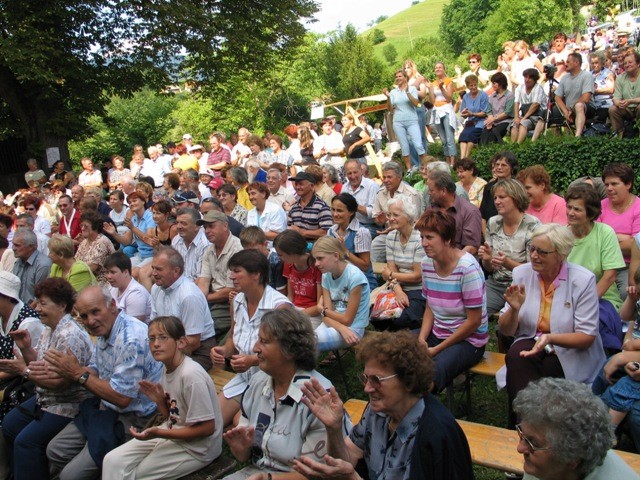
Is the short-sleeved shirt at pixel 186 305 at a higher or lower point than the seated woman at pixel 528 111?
lower

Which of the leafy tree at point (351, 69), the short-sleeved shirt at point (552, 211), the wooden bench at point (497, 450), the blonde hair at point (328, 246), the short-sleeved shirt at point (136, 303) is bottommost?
the wooden bench at point (497, 450)

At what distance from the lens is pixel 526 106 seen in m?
10.9

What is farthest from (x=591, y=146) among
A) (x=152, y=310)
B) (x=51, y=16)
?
(x=51, y=16)

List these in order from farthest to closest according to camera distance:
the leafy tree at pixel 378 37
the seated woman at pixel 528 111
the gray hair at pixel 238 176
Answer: the leafy tree at pixel 378 37 → the seated woman at pixel 528 111 → the gray hair at pixel 238 176

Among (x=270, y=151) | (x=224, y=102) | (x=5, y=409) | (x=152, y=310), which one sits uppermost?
(x=224, y=102)

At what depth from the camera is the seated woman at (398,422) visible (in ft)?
9.21

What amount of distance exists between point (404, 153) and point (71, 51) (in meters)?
10.7

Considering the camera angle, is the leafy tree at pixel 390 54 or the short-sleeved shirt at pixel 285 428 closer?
the short-sleeved shirt at pixel 285 428

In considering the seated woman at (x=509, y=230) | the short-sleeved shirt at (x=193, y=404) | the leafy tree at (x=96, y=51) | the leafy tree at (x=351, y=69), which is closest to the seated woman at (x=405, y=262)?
the seated woman at (x=509, y=230)

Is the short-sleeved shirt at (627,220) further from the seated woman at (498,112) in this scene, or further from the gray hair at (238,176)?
the seated woman at (498,112)

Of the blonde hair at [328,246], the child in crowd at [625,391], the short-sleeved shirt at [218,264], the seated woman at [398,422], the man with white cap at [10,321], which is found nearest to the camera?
the seated woman at [398,422]

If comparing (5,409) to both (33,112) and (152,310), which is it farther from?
(33,112)

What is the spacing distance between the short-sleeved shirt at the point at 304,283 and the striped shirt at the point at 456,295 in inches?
50.5

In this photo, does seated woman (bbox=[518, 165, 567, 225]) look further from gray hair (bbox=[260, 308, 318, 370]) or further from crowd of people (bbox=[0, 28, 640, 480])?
gray hair (bbox=[260, 308, 318, 370])
